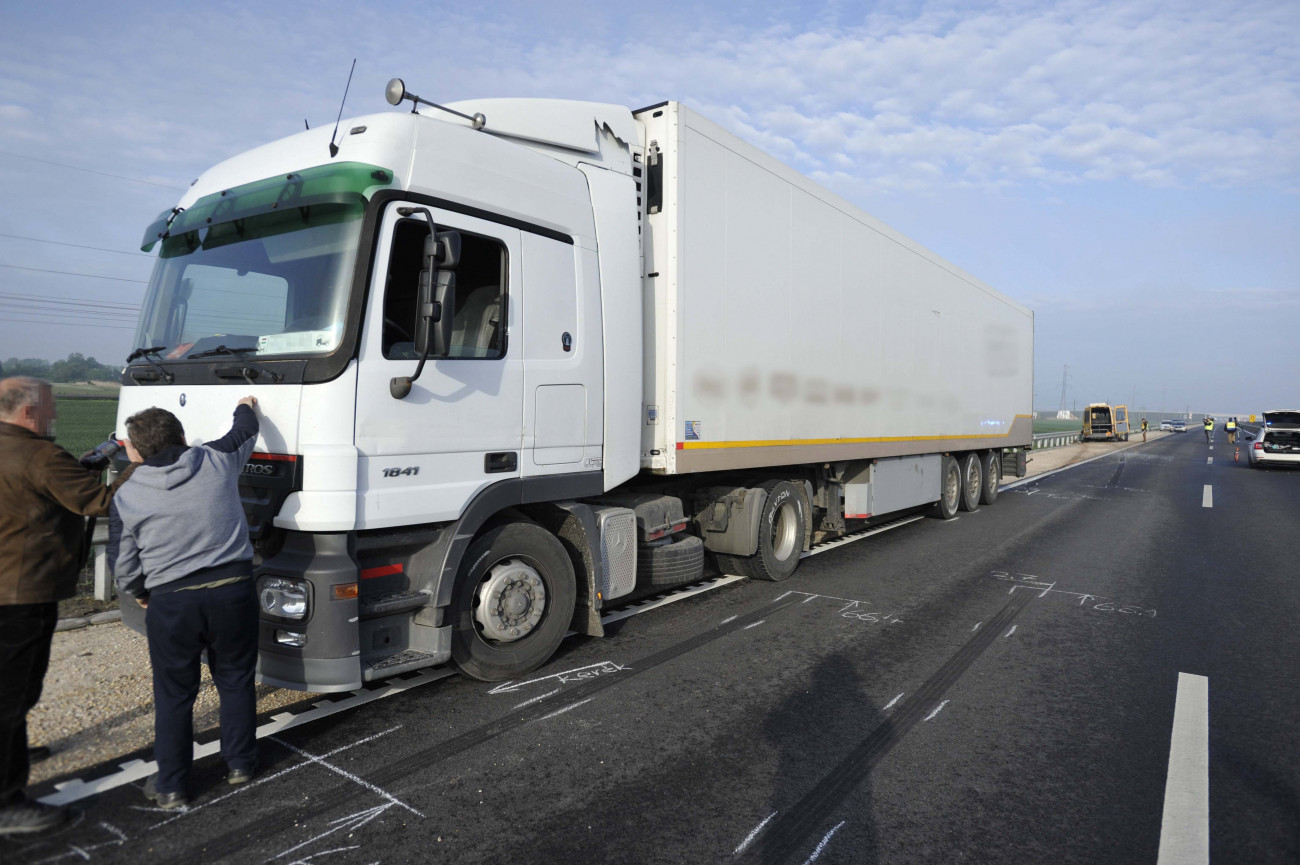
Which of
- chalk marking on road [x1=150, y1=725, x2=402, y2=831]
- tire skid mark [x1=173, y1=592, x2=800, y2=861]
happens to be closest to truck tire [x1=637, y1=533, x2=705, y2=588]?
tire skid mark [x1=173, y1=592, x2=800, y2=861]

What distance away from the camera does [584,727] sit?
13.8 feet

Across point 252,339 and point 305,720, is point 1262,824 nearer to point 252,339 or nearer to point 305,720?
point 305,720

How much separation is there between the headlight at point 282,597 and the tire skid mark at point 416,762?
86 centimetres

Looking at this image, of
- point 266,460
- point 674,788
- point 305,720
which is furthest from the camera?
point 305,720

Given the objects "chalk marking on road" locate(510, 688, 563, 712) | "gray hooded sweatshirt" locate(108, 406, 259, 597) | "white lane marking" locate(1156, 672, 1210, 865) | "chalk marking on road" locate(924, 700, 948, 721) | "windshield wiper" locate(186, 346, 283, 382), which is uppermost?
"windshield wiper" locate(186, 346, 283, 382)

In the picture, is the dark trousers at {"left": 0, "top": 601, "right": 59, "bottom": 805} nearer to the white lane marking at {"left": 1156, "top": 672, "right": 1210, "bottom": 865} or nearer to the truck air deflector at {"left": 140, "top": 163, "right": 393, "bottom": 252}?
the truck air deflector at {"left": 140, "top": 163, "right": 393, "bottom": 252}

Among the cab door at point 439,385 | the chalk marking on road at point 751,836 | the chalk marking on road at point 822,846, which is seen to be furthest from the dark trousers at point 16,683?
the chalk marking on road at point 822,846

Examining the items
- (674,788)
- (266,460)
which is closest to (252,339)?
(266,460)

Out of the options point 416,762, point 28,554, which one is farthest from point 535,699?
point 28,554

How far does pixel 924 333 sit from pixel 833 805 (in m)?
8.75

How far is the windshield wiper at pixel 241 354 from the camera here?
3861mm

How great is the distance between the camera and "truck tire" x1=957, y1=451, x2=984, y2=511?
45.0ft

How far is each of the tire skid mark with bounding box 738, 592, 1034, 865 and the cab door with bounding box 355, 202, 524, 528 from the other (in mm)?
2335

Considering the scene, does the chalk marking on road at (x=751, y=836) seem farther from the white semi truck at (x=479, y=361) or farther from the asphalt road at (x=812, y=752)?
the white semi truck at (x=479, y=361)
